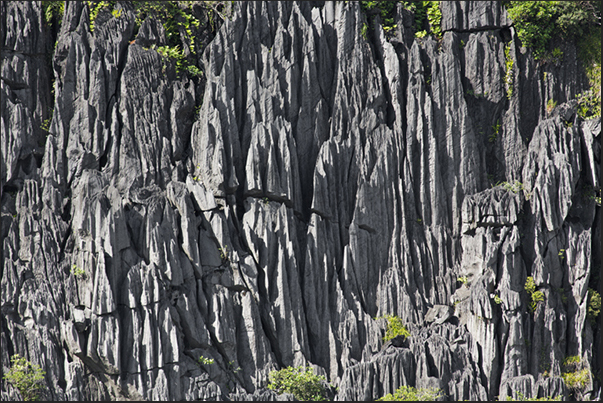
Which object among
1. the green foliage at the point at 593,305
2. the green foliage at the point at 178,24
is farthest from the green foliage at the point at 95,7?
the green foliage at the point at 593,305

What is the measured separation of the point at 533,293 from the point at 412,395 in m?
6.06

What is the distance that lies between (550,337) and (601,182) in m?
6.14

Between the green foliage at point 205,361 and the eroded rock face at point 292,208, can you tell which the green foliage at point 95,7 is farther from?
the green foliage at point 205,361

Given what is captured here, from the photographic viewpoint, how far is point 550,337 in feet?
90.5

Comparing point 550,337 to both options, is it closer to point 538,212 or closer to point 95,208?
point 538,212

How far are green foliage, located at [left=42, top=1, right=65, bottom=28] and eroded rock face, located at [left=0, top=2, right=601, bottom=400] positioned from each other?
15.8 inches

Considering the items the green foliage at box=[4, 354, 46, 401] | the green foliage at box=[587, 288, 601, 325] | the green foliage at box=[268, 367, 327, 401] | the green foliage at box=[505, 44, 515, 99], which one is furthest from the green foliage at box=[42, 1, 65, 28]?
the green foliage at box=[587, 288, 601, 325]

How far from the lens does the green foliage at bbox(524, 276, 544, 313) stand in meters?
27.8

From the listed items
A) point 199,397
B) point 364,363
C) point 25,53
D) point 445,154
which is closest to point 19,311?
point 199,397

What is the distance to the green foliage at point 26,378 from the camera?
84.0ft

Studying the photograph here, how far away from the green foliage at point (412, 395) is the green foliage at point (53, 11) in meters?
18.7

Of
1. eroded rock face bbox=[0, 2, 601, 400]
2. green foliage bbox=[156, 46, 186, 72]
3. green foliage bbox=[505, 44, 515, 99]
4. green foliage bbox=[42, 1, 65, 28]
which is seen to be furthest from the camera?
green foliage bbox=[505, 44, 515, 99]

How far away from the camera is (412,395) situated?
25.7 metres

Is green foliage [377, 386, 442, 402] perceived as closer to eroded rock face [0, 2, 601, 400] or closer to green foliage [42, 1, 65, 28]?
eroded rock face [0, 2, 601, 400]
